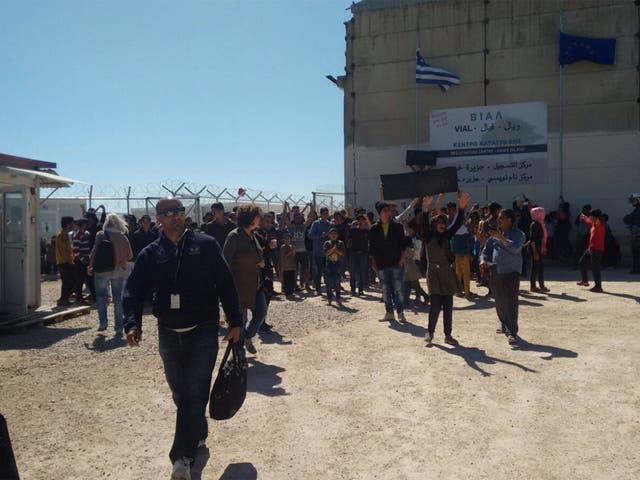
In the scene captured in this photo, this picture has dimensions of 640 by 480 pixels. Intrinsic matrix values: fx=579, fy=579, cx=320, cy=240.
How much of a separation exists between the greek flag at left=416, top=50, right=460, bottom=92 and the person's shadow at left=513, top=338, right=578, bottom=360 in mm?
12037

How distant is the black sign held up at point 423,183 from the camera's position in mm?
7641

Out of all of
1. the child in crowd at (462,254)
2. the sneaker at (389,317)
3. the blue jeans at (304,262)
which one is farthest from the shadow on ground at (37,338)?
the child in crowd at (462,254)

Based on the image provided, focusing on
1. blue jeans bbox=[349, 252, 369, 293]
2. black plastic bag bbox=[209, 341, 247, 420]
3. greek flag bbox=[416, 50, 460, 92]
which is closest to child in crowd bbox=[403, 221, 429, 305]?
blue jeans bbox=[349, 252, 369, 293]

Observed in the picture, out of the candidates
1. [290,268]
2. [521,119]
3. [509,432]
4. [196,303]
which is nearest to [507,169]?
[521,119]

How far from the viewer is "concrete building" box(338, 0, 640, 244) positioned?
16.6 metres

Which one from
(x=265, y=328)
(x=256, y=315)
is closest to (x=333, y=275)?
(x=265, y=328)

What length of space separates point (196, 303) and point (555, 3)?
55.7 ft

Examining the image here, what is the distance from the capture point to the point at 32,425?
16.1 ft

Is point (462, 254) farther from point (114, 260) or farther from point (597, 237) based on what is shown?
point (114, 260)

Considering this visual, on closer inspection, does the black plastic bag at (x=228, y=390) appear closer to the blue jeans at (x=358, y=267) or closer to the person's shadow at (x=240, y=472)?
the person's shadow at (x=240, y=472)

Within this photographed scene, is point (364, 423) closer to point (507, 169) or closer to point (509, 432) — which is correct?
point (509, 432)

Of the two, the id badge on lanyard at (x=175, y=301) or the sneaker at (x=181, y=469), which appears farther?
the id badge on lanyard at (x=175, y=301)

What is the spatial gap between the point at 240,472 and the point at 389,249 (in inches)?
Result: 201

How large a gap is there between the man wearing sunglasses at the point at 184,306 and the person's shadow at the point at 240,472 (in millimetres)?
268
